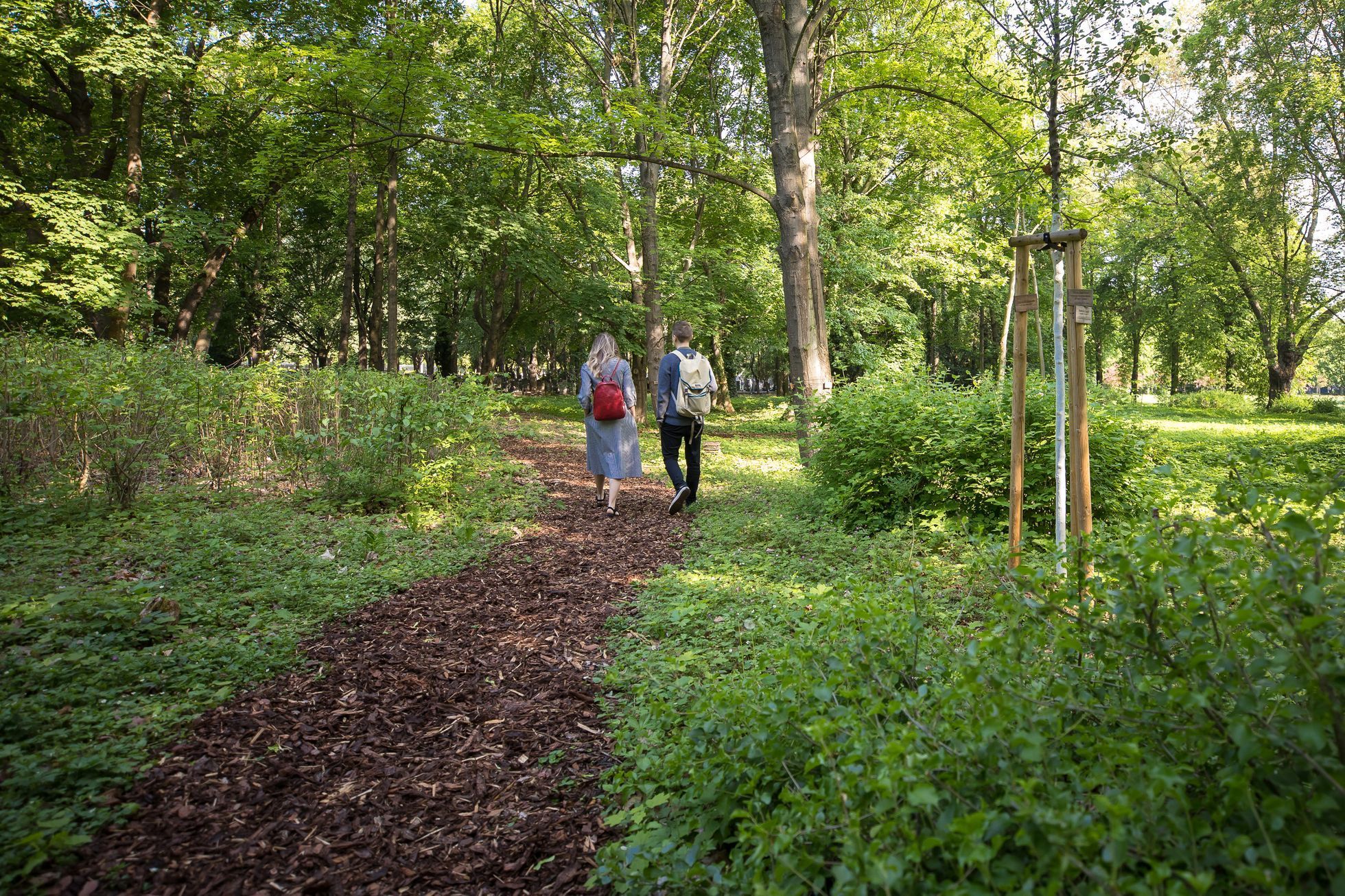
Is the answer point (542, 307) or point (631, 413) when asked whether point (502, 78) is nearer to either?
point (542, 307)

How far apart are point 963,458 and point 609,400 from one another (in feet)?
13.0

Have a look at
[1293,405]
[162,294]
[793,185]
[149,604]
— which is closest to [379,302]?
[162,294]

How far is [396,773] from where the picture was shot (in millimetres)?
3191

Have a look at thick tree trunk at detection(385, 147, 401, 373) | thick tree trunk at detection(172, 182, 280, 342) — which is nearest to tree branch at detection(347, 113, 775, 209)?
thick tree trunk at detection(385, 147, 401, 373)

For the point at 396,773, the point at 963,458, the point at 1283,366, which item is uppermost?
the point at 1283,366

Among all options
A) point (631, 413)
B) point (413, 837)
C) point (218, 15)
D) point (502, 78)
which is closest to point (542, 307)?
point (502, 78)

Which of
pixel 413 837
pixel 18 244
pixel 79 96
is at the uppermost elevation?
pixel 79 96

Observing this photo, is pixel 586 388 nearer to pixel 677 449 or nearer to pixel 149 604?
pixel 677 449

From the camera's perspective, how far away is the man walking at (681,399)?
8.27 m

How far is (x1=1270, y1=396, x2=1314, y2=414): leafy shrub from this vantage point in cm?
2506

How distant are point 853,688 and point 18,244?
63.5 feet

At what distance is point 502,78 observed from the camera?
841 inches

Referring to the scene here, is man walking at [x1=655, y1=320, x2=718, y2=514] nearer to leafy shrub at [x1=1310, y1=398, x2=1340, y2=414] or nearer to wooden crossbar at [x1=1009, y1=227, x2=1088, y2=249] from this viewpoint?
wooden crossbar at [x1=1009, y1=227, x2=1088, y2=249]

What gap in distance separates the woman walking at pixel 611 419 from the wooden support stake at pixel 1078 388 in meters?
4.97
